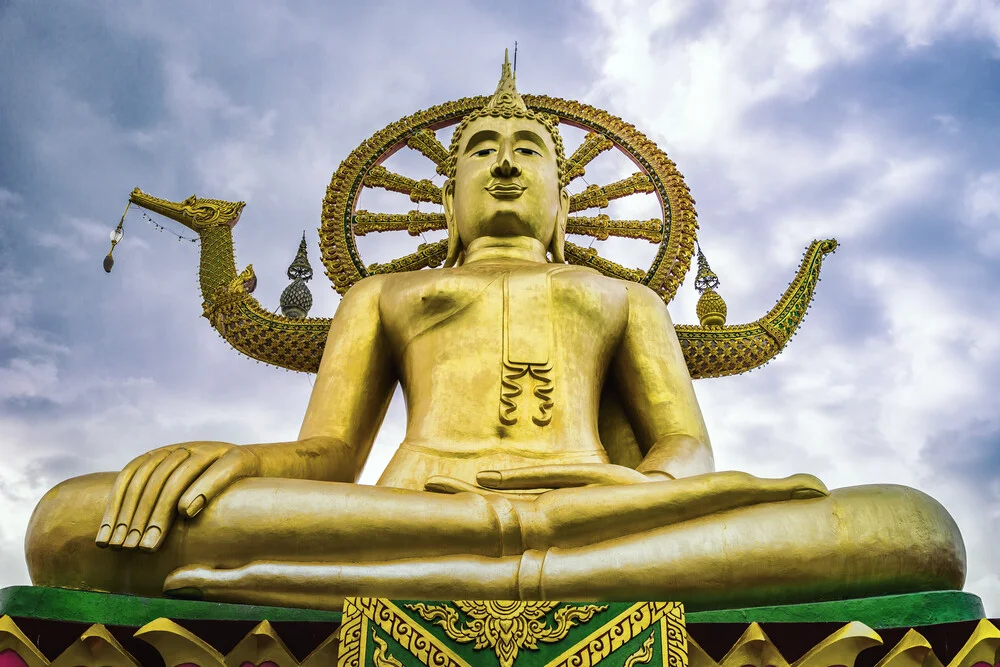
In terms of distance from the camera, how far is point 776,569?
9.31 ft

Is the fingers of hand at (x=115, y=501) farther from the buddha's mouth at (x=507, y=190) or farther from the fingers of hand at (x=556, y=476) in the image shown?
the buddha's mouth at (x=507, y=190)

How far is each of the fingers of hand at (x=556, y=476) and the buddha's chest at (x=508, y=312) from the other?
2.92ft

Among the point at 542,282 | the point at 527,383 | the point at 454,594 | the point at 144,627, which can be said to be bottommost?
the point at 144,627

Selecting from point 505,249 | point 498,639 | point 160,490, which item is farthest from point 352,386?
point 498,639

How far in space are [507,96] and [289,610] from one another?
3.37 meters

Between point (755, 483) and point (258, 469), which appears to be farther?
point (258, 469)

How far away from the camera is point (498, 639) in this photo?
2.47 meters

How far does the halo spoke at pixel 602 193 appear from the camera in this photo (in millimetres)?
5559

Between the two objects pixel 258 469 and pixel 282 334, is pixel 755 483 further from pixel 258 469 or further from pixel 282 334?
pixel 282 334

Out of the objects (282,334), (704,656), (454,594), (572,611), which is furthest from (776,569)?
(282,334)

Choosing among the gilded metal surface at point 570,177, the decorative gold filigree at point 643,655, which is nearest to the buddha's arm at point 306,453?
the gilded metal surface at point 570,177

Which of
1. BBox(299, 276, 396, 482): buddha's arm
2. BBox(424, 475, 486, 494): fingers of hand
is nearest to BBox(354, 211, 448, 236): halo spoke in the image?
BBox(299, 276, 396, 482): buddha's arm

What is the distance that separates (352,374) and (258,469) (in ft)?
3.63

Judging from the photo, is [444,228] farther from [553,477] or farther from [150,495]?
[150,495]
